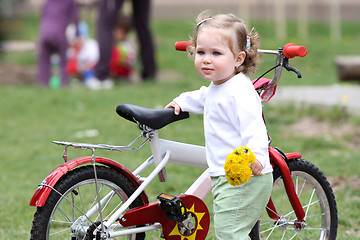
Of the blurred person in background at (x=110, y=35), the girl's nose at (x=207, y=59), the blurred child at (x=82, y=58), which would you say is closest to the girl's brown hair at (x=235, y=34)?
the girl's nose at (x=207, y=59)

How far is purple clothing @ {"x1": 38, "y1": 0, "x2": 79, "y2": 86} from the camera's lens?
32.2ft

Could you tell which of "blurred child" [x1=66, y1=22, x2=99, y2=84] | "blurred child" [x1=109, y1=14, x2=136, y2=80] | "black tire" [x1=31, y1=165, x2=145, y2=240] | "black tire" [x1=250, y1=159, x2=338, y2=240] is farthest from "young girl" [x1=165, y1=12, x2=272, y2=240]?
"blurred child" [x1=66, y1=22, x2=99, y2=84]

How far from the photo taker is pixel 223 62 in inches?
114

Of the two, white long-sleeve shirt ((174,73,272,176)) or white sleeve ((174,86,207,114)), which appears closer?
white long-sleeve shirt ((174,73,272,176))

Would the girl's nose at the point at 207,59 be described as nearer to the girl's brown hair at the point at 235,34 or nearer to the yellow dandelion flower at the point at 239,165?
the girl's brown hair at the point at 235,34

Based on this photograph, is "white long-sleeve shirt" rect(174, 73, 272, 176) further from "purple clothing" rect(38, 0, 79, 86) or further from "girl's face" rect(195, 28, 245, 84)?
"purple clothing" rect(38, 0, 79, 86)

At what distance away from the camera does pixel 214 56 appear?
2.90 metres

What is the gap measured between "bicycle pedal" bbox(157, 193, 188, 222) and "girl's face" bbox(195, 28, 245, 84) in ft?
2.04

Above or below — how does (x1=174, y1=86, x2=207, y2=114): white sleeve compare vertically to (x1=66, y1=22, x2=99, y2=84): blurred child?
above

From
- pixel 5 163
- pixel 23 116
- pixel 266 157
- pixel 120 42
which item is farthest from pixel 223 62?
pixel 120 42

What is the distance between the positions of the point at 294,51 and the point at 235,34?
296 millimetres

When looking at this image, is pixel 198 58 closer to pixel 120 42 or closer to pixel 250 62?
pixel 250 62

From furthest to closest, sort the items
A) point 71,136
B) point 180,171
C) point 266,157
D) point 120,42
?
point 120,42 → point 71,136 → point 180,171 → point 266,157

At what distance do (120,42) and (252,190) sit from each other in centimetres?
846
